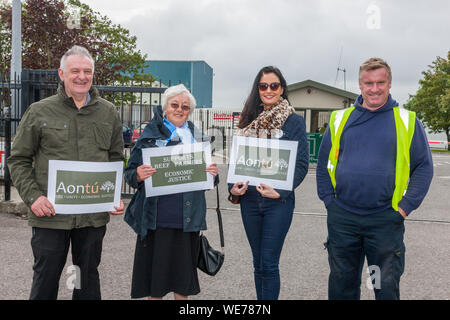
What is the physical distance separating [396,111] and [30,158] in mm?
2439

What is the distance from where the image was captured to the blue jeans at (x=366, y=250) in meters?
2.99

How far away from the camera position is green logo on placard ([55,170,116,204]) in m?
2.92

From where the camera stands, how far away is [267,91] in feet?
11.3

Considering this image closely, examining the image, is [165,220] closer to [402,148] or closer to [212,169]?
[212,169]

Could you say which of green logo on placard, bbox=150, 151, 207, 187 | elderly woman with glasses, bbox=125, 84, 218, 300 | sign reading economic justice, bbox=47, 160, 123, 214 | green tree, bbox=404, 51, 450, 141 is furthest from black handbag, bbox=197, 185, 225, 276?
green tree, bbox=404, 51, 450, 141

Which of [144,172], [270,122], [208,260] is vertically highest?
[270,122]

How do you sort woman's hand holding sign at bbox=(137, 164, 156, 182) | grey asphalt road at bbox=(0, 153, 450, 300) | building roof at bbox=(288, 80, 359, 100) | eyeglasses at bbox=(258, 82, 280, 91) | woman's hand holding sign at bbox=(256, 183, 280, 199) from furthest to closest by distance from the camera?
building roof at bbox=(288, 80, 359, 100), grey asphalt road at bbox=(0, 153, 450, 300), eyeglasses at bbox=(258, 82, 280, 91), woman's hand holding sign at bbox=(256, 183, 280, 199), woman's hand holding sign at bbox=(137, 164, 156, 182)

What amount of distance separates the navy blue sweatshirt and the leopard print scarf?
0.49 meters

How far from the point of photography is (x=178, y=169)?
3.28m

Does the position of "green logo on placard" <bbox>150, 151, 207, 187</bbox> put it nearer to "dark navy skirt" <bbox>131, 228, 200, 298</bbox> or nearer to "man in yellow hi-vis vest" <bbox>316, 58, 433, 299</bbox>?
"dark navy skirt" <bbox>131, 228, 200, 298</bbox>

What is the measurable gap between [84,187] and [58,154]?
0.89 feet

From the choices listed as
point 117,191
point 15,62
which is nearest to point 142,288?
point 117,191

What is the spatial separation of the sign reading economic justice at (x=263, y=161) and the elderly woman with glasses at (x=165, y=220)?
36 cm

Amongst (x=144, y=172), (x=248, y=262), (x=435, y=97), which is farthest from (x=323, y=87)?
(x=435, y=97)
